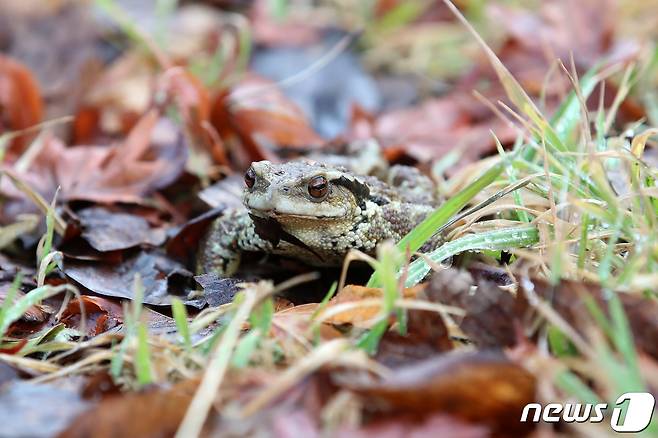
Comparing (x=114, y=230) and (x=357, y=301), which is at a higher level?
(x=357, y=301)

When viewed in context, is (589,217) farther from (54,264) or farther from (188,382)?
(54,264)

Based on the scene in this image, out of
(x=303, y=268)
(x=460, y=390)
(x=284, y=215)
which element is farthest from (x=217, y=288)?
(x=460, y=390)

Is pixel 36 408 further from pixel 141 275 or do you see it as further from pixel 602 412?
pixel 602 412

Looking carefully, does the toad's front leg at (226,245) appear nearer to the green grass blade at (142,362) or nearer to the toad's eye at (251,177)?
the toad's eye at (251,177)

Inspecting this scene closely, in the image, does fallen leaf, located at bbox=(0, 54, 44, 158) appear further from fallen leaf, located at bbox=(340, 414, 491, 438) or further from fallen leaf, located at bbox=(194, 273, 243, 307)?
fallen leaf, located at bbox=(340, 414, 491, 438)

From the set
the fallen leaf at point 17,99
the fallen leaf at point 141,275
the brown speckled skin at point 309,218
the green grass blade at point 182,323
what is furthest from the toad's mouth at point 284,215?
the fallen leaf at point 17,99

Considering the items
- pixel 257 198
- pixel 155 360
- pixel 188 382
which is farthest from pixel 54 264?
pixel 188 382

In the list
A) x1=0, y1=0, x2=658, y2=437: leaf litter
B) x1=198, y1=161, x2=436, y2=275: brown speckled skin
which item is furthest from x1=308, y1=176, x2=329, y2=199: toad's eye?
x1=0, y1=0, x2=658, y2=437: leaf litter

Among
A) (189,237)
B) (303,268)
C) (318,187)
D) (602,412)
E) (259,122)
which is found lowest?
(303,268)
